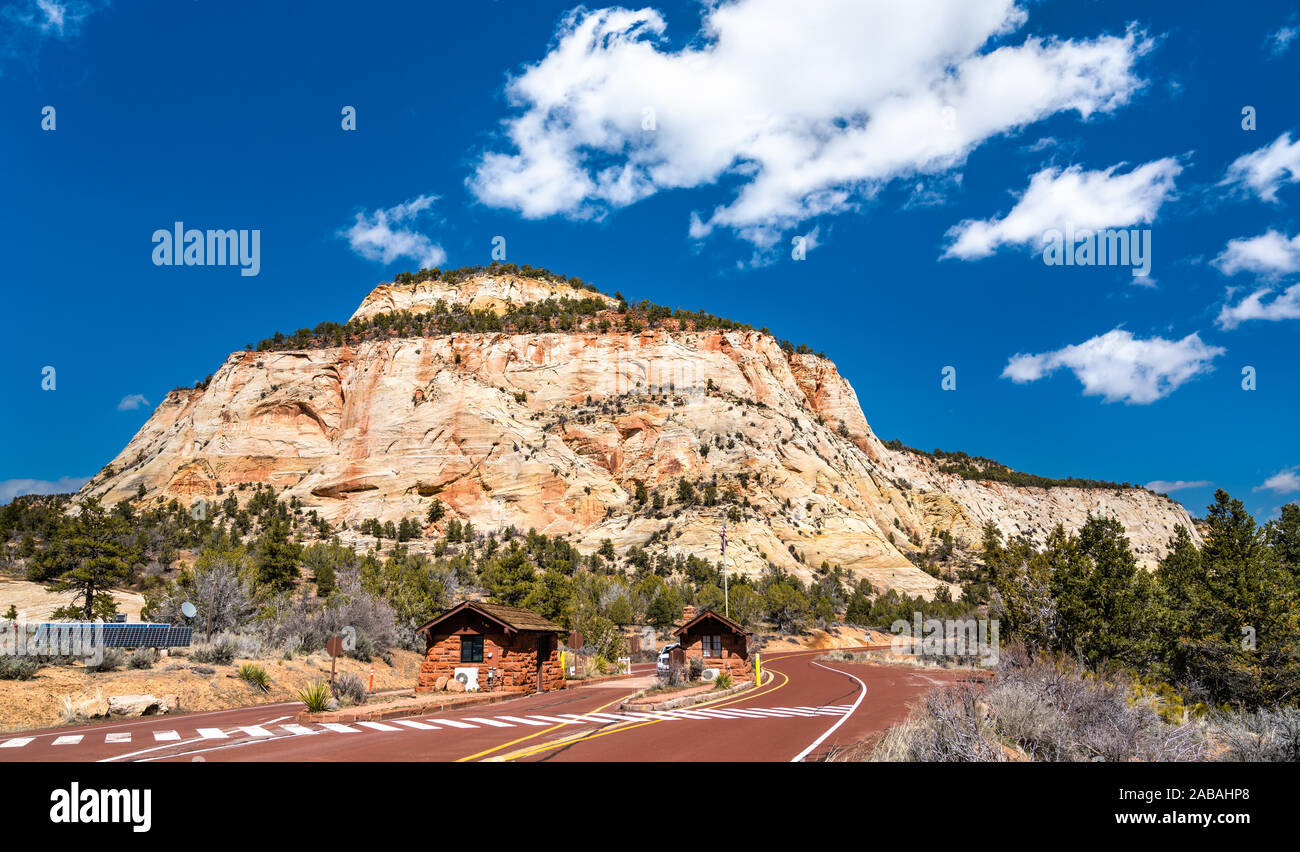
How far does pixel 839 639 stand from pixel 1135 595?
133 feet

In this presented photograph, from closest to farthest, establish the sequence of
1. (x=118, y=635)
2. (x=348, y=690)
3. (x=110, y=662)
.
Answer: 1. (x=348, y=690)
2. (x=110, y=662)
3. (x=118, y=635)

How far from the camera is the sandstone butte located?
72.7 meters

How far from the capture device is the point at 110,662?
2134cm

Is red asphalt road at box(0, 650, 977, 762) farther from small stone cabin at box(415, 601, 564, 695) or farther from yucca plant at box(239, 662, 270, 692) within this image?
small stone cabin at box(415, 601, 564, 695)

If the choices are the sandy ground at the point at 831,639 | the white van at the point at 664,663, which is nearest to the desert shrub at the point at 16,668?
the white van at the point at 664,663

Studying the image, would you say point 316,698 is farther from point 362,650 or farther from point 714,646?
point 714,646

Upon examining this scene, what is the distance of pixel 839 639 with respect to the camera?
60000mm

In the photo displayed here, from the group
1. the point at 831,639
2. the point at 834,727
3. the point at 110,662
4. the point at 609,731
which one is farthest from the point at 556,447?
the point at 834,727

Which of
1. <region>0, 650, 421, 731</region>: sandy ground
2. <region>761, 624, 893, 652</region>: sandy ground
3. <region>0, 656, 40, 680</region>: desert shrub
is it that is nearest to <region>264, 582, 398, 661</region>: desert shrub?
<region>0, 650, 421, 731</region>: sandy ground

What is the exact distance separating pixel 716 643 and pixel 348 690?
620 inches

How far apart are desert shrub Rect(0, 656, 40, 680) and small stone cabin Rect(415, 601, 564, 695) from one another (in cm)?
1068
